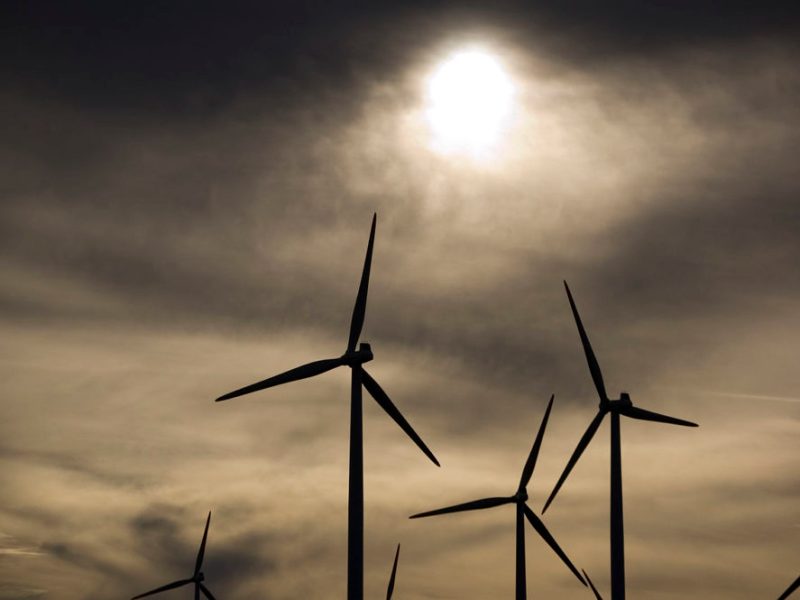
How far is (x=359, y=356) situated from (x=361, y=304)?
4.50 m

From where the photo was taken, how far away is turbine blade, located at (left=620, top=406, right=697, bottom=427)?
9719 cm

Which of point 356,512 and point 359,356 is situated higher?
point 359,356

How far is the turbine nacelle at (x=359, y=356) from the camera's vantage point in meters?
79.8

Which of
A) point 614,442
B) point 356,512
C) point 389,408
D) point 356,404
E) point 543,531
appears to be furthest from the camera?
point 543,531

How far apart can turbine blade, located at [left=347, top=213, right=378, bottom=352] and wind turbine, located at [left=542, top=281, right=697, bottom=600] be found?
16972 mm

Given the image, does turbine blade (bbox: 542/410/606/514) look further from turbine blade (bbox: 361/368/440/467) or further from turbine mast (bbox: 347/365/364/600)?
turbine mast (bbox: 347/365/364/600)

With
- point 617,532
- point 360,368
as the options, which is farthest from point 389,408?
point 617,532

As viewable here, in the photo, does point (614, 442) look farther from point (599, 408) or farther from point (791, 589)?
point (791, 589)

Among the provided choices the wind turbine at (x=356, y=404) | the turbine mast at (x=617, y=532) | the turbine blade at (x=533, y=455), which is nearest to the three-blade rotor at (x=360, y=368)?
the wind turbine at (x=356, y=404)

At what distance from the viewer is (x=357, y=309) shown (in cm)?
8269

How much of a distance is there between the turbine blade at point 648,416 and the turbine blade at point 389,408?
20359 mm

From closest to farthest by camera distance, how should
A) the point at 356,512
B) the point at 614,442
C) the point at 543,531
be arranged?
the point at 356,512, the point at 614,442, the point at 543,531

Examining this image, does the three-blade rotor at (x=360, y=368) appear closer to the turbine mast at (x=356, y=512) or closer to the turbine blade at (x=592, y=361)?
the turbine mast at (x=356, y=512)

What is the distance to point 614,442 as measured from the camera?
92.1 metres
